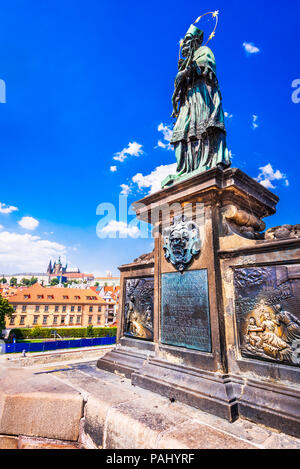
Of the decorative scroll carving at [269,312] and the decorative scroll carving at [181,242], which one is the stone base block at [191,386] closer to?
the decorative scroll carving at [269,312]

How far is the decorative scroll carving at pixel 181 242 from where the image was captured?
14.4 ft

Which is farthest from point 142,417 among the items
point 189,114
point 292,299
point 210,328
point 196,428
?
point 189,114

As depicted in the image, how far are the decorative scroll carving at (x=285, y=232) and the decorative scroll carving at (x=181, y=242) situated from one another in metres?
1.22

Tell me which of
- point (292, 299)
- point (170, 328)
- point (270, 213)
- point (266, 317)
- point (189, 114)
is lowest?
point (170, 328)

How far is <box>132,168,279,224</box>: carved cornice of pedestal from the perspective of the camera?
418cm

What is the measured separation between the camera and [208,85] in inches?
221

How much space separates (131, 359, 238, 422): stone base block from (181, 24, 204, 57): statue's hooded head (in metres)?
6.90

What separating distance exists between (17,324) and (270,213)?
53724 millimetres

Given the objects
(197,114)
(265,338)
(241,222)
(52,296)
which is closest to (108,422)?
(265,338)

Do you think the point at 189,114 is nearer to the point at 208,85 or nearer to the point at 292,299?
the point at 208,85

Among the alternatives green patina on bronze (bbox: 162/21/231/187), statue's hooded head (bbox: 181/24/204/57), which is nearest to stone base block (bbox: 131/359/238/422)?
green patina on bronze (bbox: 162/21/231/187)

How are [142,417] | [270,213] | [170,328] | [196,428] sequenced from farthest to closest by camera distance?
[270,213] → [170,328] → [142,417] → [196,428]
